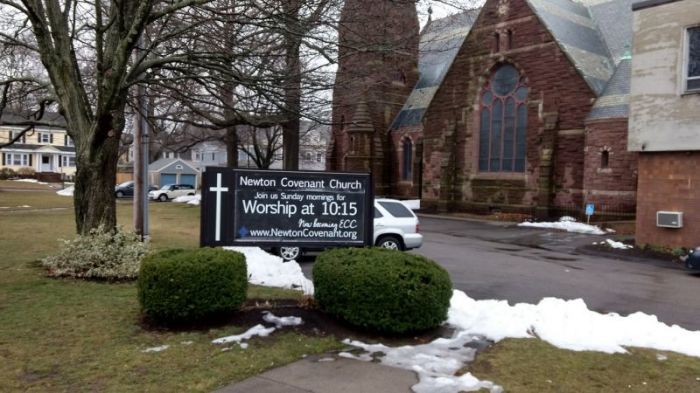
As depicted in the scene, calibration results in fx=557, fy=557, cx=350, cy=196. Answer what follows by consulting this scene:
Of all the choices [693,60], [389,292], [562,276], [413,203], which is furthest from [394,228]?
[413,203]

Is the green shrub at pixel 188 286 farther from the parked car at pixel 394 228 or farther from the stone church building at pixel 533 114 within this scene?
the stone church building at pixel 533 114

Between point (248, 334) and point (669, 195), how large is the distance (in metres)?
15.5

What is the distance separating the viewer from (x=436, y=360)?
18.1 feet

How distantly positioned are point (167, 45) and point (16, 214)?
17082 mm

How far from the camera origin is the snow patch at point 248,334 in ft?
19.4

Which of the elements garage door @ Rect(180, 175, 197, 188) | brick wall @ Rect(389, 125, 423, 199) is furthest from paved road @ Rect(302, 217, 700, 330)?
garage door @ Rect(180, 175, 197, 188)

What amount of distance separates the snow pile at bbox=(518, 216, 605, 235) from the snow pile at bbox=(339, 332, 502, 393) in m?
19.7

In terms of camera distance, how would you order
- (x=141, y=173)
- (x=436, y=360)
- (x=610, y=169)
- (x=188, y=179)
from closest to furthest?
(x=436, y=360) < (x=141, y=173) < (x=610, y=169) < (x=188, y=179)

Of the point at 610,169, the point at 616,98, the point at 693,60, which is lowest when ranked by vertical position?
the point at 610,169

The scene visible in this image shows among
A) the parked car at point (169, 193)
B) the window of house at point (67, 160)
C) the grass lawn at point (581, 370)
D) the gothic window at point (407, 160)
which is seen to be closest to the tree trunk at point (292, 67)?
the grass lawn at point (581, 370)

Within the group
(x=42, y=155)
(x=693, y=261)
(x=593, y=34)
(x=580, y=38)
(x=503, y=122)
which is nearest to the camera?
(x=693, y=261)

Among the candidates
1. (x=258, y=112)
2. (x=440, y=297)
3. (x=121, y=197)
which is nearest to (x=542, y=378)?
(x=440, y=297)

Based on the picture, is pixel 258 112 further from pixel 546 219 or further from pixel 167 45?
pixel 546 219

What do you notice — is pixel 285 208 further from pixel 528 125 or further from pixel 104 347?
pixel 528 125
